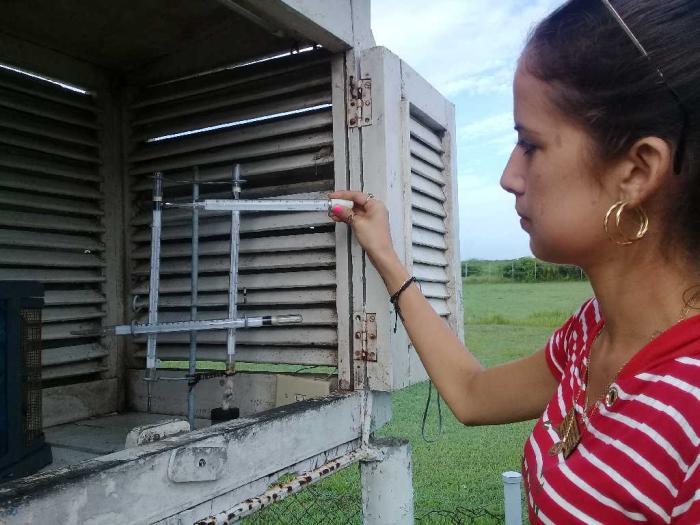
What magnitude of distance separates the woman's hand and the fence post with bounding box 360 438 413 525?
68 cm

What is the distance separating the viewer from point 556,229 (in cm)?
102

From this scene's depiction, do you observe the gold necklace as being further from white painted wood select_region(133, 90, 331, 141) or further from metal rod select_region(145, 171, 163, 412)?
metal rod select_region(145, 171, 163, 412)

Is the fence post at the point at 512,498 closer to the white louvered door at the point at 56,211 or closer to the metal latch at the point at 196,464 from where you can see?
the metal latch at the point at 196,464

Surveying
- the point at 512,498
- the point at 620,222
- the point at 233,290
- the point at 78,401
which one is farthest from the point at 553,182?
the point at 78,401

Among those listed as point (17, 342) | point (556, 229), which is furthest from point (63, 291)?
point (556, 229)

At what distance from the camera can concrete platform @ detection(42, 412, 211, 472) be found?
201cm

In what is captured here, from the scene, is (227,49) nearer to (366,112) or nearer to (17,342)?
(366,112)

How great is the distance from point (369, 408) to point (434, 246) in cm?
73

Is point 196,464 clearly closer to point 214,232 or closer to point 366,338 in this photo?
point 366,338

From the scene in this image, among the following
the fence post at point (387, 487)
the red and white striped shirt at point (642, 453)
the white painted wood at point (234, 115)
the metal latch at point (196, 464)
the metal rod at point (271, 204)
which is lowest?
the fence post at point (387, 487)

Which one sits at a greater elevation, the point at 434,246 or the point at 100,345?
the point at 434,246

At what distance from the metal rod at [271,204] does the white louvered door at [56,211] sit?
0.75m

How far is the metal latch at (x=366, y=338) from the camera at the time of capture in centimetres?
197

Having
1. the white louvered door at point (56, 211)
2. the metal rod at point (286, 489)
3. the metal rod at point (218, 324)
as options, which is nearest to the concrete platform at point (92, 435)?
the white louvered door at point (56, 211)
